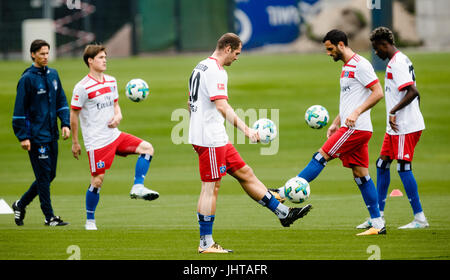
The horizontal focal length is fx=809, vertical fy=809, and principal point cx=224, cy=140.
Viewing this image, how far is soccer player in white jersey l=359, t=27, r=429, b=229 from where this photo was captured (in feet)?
32.2

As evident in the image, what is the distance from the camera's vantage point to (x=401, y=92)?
32.7ft

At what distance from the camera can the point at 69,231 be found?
33.6 ft

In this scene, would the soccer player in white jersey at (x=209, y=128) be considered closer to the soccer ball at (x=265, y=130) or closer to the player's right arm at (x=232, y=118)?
the player's right arm at (x=232, y=118)

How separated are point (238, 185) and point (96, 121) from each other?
5.66 m

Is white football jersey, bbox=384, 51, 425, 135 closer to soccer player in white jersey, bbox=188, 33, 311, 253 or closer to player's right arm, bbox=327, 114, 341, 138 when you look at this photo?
player's right arm, bbox=327, 114, 341, 138

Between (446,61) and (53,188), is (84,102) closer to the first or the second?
(53,188)

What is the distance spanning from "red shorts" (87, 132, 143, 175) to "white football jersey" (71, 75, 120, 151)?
69mm

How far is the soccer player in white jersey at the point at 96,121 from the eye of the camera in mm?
10391

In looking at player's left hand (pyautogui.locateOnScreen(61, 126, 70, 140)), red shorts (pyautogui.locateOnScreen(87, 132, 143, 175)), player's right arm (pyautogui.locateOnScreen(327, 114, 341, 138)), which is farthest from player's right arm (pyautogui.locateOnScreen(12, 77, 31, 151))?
player's right arm (pyautogui.locateOnScreen(327, 114, 341, 138))

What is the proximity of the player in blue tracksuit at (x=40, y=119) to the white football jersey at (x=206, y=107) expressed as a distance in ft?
9.12

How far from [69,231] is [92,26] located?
25.2 meters

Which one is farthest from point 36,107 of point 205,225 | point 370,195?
point 370,195

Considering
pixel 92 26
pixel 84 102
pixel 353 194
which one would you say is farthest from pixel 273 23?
pixel 84 102

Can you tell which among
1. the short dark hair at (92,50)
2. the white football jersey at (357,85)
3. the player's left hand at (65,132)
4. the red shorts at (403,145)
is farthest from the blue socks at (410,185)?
the player's left hand at (65,132)
